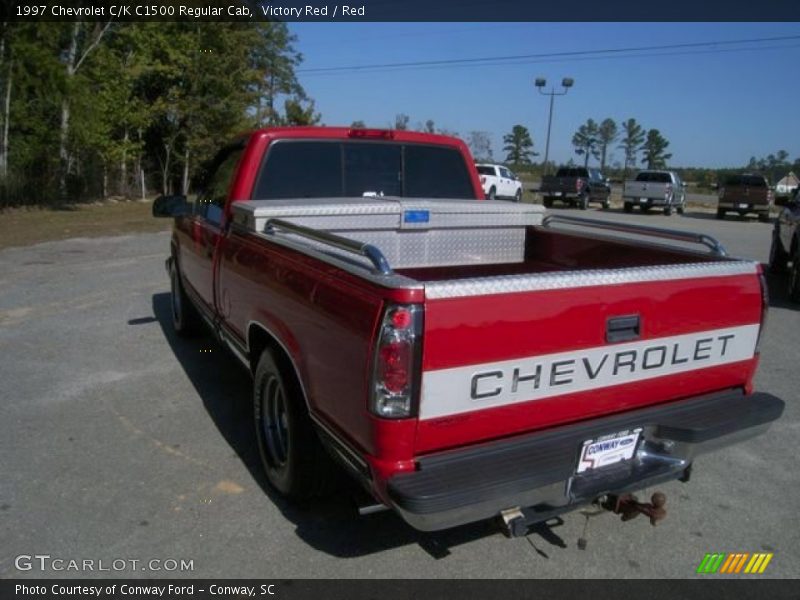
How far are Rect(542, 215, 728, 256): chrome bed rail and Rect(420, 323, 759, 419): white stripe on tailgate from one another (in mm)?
546

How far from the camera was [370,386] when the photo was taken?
7.56 ft

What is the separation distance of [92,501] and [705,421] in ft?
9.85

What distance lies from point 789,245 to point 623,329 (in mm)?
8277

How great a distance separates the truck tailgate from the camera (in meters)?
2.31

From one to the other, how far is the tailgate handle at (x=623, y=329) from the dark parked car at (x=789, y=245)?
7228 mm

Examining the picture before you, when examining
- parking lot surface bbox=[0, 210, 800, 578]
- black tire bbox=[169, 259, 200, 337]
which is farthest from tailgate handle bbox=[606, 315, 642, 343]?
black tire bbox=[169, 259, 200, 337]

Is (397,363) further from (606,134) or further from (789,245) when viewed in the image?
(606,134)

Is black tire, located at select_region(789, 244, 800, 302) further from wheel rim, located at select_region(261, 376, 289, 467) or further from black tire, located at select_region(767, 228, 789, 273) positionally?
wheel rim, located at select_region(261, 376, 289, 467)

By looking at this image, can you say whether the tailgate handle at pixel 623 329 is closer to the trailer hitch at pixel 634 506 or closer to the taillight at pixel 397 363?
the trailer hitch at pixel 634 506

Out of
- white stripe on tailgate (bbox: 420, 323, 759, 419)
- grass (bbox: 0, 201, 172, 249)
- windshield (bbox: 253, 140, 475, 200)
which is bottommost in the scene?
grass (bbox: 0, 201, 172, 249)

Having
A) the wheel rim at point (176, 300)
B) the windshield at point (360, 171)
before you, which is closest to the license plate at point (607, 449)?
the windshield at point (360, 171)

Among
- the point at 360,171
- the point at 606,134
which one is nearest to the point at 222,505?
the point at 360,171

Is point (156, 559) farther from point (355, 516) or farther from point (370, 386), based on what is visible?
point (370, 386)
